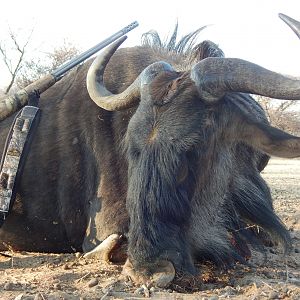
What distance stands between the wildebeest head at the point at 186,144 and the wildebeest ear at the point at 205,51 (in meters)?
0.93

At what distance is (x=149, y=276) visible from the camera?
3.99m

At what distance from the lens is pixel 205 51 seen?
5750mm

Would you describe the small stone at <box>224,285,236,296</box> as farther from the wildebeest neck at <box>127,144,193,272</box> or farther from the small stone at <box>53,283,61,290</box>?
the small stone at <box>53,283,61,290</box>

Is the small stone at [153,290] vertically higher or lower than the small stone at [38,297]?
lower

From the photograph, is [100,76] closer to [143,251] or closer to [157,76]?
[157,76]

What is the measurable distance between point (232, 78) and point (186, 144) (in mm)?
621

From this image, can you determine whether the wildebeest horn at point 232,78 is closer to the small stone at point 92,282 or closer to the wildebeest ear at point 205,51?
the wildebeest ear at point 205,51

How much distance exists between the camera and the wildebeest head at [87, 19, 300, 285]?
13.6 ft

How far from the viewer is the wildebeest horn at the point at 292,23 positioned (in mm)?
3945

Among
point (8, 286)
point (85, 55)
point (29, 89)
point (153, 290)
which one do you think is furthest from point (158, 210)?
point (85, 55)

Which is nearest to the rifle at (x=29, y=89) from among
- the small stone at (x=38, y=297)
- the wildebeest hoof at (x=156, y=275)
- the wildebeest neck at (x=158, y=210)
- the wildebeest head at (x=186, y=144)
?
the wildebeest head at (x=186, y=144)

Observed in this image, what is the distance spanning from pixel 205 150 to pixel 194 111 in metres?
0.31

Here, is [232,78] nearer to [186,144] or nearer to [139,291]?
[186,144]

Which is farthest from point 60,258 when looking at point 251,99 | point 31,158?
point 251,99
